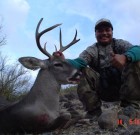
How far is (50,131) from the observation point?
5867mm

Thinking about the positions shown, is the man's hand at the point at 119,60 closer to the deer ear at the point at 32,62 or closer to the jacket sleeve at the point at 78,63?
the jacket sleeve at the point at 78,63

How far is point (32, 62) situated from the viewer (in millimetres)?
6871

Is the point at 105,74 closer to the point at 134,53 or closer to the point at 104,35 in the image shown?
the point at 104,35

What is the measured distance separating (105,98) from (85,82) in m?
0.48

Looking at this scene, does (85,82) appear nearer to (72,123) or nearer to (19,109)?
(72,123)

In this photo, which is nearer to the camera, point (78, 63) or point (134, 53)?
point (134, 53)

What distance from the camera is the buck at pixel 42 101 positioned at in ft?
18.8

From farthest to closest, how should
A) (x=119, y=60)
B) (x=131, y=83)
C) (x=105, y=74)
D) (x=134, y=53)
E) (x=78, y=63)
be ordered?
(x=105, y=74), (x=78, y=63), (x=131, y=83), (x=134, y=53), (x=119, y=60)

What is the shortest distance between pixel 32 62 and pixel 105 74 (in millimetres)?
1172

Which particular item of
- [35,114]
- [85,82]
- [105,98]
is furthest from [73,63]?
[35,114]

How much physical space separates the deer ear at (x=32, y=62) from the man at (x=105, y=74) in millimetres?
510

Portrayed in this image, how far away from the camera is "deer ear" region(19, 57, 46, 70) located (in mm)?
6840

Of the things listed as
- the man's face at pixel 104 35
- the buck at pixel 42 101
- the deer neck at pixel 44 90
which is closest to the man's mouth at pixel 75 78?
the buck at pixel 42 101

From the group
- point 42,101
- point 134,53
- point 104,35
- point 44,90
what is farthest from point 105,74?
point 42,101
